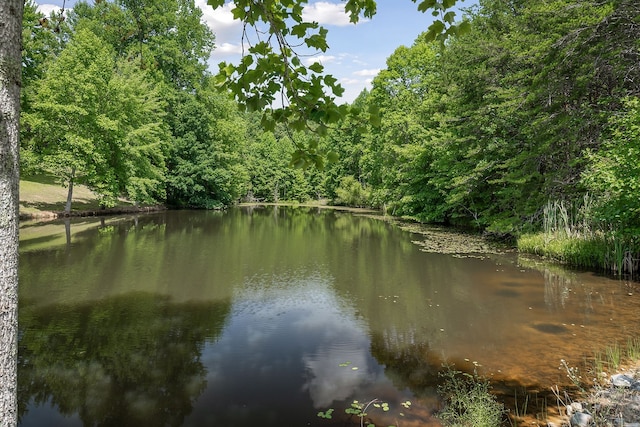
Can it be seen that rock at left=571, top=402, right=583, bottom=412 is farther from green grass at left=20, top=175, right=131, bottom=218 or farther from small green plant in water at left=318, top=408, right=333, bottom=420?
green grass at left=20, top=175, right=131, bottom=218

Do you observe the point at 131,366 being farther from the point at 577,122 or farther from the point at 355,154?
the point at 355,154

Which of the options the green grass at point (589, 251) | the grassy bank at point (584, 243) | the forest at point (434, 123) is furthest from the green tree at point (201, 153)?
the green grass at point (589, 251)

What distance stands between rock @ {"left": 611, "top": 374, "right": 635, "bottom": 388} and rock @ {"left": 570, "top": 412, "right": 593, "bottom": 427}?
1005mm

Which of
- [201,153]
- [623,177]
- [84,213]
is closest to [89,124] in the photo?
[84,213]

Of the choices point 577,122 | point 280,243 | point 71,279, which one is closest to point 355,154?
point 280,243

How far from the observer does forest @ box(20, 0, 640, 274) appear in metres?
10.7

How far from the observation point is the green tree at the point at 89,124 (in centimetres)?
2312

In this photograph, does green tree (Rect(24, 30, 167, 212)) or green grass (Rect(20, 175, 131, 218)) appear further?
green tree (Rect(24, 30, 167, 212))

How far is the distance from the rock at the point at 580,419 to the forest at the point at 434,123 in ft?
11.7

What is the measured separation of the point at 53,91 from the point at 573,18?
25762mm

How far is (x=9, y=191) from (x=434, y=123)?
87.8 feet

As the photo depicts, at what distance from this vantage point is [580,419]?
3.94 meters

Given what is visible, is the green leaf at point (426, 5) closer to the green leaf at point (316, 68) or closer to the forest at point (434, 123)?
the forest at point (434, 123)

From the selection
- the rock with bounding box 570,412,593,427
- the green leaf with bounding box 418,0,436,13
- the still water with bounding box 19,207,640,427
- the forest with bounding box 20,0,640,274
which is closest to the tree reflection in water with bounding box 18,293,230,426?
the still water with bounding box 19,207,640,427
